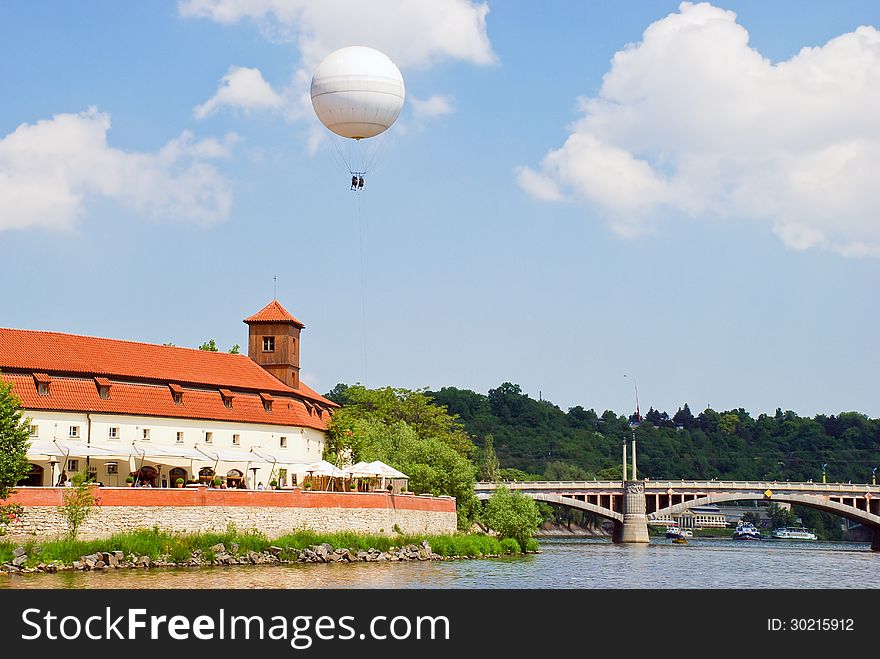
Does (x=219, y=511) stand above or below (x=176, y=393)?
below

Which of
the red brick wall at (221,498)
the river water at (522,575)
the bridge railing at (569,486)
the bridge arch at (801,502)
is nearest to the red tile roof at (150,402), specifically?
the red brick wall at (221,498)

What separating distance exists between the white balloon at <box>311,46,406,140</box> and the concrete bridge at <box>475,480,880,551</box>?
63001 mm

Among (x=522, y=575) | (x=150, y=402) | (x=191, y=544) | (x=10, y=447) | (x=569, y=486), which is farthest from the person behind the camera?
(x=569, y=486)

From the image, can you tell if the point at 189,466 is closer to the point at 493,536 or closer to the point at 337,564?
the point at 337,564

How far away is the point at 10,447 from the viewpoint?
174 feet

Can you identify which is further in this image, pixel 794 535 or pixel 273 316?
pixel 794 535

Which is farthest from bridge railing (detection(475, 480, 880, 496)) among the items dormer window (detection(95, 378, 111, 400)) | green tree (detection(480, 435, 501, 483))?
dormer window (detection(95, 378, 111, 400))

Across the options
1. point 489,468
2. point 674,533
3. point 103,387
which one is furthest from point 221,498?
point 674,533

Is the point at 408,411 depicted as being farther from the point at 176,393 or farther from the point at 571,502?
the point at 176,393

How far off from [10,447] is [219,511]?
10.4 m

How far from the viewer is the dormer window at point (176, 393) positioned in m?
68.9

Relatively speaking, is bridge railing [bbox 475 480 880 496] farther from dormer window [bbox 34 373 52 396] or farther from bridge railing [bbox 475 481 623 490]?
dormer window [bbox 34 373 52 396]

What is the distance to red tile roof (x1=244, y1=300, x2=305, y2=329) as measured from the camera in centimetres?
8031
